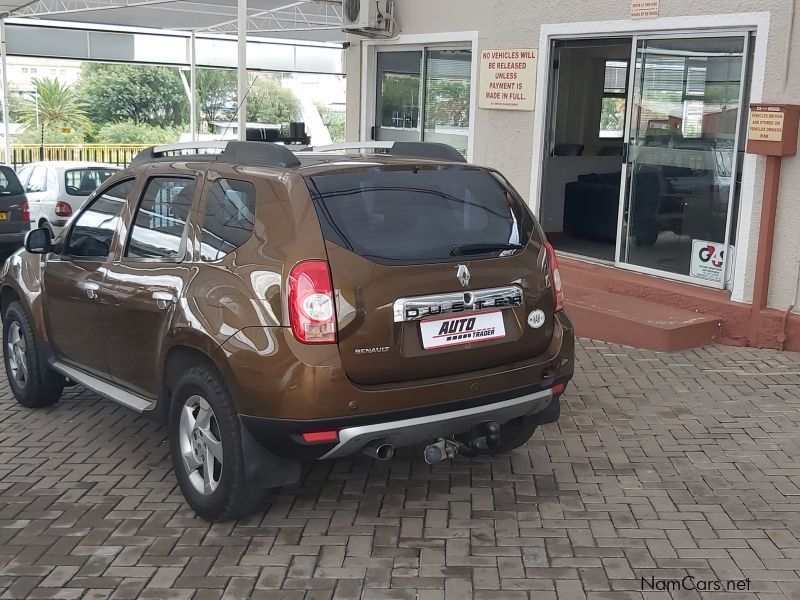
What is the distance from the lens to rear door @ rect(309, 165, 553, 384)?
3.96m

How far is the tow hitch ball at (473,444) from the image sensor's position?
4344 mm

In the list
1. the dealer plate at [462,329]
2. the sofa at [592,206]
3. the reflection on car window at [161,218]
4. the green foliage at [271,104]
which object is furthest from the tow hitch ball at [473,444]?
the green foliage at [271,104]

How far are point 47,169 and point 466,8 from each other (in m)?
7.43

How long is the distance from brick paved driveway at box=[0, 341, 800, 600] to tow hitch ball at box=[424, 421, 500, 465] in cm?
32

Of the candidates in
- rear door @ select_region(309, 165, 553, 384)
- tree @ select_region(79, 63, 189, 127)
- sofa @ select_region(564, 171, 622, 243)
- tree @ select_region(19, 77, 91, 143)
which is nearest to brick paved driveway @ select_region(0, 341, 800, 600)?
rear door @ select_region(309, 165, 553, 384)

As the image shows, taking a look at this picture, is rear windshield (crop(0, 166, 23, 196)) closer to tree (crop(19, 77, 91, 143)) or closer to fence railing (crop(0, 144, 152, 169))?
fence railing (crop(0, 144, 152, 169))

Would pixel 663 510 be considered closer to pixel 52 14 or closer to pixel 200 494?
Result: pixel 200 494

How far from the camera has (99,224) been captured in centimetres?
537

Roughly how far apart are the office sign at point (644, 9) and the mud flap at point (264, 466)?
6.01 metres

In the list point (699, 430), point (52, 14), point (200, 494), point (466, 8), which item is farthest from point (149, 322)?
point (52, 14)

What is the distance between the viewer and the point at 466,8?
10.4 metres

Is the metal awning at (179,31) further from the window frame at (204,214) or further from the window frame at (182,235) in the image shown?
the window frame at (204,214)

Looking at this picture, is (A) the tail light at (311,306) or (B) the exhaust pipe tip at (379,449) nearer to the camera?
(A) the tail light at (311,306)

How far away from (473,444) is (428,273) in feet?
2.97
